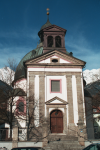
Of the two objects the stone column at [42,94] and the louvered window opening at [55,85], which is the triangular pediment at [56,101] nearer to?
the stone column at [42,94]

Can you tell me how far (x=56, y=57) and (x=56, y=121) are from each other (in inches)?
346

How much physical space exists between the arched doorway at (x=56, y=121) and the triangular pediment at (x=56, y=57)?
659cm

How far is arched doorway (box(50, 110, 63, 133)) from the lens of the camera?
2327 cm

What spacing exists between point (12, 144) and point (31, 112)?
248 inches

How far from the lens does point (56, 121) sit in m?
23.7

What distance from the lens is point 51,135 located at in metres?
21.9

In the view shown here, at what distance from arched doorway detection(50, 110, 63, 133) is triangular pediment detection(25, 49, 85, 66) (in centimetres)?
659

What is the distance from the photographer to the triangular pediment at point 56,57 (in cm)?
2556

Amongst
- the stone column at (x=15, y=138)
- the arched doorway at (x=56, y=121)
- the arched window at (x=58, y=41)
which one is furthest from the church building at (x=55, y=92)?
the stone column at (x=15, y=138)

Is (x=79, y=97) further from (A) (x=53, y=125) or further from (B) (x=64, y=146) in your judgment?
(B) (x=64, y=146)

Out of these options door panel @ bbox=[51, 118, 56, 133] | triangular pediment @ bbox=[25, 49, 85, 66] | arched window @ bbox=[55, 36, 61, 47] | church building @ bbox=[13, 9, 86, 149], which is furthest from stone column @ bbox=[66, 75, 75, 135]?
arched window @ bbox=[55, 36, 61, 47]

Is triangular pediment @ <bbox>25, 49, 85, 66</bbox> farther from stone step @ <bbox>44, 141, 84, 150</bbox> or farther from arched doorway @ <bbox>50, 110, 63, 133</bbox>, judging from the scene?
stone step @ <bbox>44, 141, 84, 150</bbox>

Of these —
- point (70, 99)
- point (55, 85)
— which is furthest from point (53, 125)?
point (55, 85)

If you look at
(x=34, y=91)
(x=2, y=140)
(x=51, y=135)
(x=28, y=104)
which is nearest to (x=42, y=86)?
(x=34, y=91)
